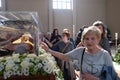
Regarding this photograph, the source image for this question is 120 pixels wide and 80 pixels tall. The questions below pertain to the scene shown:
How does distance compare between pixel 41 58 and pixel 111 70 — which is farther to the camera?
pixel 111 70

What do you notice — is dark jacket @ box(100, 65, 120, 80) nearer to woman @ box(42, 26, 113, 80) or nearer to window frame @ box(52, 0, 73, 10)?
woman @ box(42, 26, 113, 80)

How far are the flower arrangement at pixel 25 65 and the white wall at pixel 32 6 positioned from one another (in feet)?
48.5

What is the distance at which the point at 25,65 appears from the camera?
241 cm

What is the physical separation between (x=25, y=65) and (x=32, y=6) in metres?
15.5

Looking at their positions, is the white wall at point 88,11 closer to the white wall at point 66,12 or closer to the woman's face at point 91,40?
the white wall at point 66,12

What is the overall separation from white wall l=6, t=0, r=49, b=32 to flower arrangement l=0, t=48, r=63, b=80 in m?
14.8

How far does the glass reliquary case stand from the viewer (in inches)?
104

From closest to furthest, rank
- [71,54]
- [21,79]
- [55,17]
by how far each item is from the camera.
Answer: [21,79]
[71,54]
[55,17]

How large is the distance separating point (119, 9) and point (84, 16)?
7.48ft

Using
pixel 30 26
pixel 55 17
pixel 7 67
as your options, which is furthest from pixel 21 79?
pixel 55 17

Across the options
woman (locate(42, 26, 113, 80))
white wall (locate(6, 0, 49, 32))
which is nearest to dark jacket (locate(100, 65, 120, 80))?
woman (locate(42, 26, 113, 80))

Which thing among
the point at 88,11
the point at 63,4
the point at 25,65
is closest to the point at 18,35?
the point at 25,65

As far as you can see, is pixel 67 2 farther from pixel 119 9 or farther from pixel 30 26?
pixel 30 26

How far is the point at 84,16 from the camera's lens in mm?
19109
